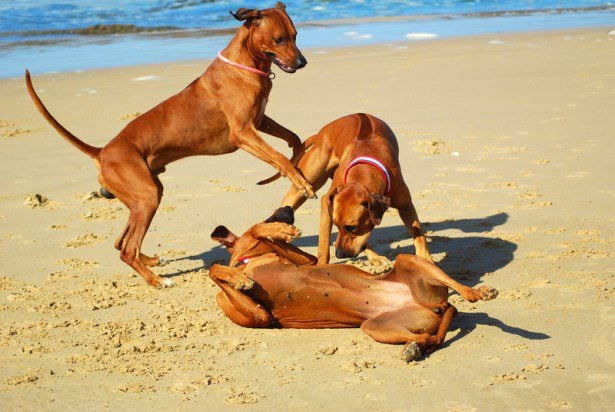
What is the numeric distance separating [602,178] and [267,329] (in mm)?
3596

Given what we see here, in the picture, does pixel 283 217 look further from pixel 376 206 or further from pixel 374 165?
pixel 374 165

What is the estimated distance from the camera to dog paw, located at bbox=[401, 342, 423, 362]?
13.6ft

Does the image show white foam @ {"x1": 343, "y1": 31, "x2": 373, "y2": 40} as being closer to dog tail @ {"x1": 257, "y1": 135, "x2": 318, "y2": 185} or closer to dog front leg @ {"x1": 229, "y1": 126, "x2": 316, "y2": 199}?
dog tail @ {"x1": 257, "y1": 135, "x2": 318, "y2": 185}

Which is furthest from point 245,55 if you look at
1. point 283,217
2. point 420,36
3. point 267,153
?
point 420,36

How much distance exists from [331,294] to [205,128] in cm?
205

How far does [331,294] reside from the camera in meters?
4.59

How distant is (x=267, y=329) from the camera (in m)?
A: 4.81

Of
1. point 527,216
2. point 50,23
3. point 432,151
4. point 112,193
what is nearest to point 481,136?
point 432,151

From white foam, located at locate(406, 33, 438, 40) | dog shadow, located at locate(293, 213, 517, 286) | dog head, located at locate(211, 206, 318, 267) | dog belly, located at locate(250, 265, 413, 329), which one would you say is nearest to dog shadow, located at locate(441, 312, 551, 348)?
dog belly, located at locate(250, 265, 413, 329)

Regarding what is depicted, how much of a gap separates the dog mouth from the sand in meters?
1.39

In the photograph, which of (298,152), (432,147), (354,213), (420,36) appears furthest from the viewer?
(420,36)

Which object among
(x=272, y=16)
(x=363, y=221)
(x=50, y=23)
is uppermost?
(x=272, y=16)

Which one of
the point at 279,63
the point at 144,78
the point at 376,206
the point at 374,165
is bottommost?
the point at 144,78

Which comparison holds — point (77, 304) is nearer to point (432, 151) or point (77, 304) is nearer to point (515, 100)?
point (432, 151)
